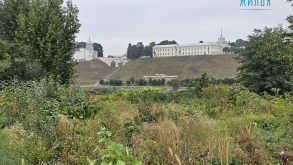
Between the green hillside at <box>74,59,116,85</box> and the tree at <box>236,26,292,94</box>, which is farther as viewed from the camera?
the green hillside at <box>74,59,116,85</box>

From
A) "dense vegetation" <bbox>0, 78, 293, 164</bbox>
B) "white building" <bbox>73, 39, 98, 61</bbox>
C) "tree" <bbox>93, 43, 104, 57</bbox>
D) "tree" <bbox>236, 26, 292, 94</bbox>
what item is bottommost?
"dense vegetation" <bbox>0, 78, 293, 164</bbox>

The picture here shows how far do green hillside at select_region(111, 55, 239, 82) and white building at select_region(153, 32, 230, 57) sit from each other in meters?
14.0

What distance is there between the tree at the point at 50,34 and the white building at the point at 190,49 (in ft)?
320

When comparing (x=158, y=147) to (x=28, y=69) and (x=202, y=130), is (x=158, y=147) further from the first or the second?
(x=28, y=69)

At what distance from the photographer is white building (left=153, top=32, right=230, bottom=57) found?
105 metres

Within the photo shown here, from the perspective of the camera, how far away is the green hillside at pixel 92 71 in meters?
74.6

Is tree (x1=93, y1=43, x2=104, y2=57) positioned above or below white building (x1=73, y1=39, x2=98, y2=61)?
above

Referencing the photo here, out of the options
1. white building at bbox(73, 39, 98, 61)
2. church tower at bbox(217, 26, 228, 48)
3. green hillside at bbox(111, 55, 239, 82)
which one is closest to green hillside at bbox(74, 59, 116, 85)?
green hillside at bbox(111, 55, 239, 82)

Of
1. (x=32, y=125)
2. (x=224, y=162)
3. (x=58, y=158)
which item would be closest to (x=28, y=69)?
(x=32, y=125)

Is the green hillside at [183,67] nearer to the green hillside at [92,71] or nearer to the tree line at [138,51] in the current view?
the green hillside at [92,71]

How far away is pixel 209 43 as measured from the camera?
346 ft

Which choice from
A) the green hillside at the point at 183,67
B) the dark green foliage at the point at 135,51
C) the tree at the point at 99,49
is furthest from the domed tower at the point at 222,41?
the tree at the point at 99,49

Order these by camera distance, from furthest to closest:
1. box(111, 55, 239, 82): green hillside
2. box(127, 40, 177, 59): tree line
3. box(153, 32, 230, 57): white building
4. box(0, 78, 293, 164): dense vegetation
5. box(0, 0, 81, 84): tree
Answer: box(153, 32, 230, 57): white building
box(127, 40, 177, 59): tree line
box(111, 55, 239, 82): green hillside
box(0, 0, 81, 84): tree
box(0, 78, 293, 164): dense vegetation

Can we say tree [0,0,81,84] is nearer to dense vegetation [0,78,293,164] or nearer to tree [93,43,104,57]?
dense vegetation [0,78,293,164]
